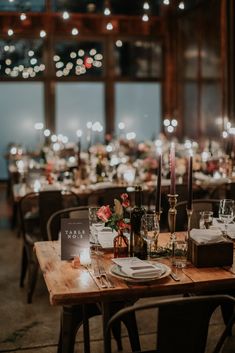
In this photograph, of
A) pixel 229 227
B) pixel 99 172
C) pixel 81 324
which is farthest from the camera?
pixel 99 172

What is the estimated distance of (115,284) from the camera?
250cm

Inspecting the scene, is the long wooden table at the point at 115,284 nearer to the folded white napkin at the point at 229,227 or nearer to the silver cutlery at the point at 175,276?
the silver cutlery at the point at 175,276

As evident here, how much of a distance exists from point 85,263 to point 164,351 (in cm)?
80

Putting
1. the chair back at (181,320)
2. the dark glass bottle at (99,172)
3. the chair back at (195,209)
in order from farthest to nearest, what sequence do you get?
the dark glass bottle at (99,172)
the chair back at (195,209)
the chair back at (181,320)

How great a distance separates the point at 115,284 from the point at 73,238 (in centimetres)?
47

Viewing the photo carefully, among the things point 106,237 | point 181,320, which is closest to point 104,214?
point 106,237

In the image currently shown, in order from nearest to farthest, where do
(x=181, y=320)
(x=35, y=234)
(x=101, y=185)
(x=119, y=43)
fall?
(x=181, y=320) < (x=35, y=234) < (x=101, y=185) < (x=119, y=43)

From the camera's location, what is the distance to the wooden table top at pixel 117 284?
240cm

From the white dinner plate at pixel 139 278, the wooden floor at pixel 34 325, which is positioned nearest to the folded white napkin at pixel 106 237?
the white dinner plate at pixel 139 278

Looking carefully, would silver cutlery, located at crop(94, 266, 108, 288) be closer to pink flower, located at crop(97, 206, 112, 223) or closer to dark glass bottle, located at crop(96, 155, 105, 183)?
pink flower, located at crop(97, 206, 112, 223)

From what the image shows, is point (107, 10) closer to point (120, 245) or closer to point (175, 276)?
point (120, 245)

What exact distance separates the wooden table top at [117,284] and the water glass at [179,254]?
0.13 ft

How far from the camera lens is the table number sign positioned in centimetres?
288

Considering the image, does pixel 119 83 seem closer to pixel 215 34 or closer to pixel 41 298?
pixel 215 34
